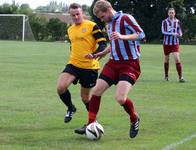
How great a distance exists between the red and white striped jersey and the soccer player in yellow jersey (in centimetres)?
824

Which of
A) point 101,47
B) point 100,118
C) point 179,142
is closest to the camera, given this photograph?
point 179,142

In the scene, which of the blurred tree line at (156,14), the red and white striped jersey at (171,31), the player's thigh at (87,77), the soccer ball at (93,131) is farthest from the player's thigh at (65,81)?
the blurred tree line at (156,14)

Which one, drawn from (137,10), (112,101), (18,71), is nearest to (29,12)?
(137,10)

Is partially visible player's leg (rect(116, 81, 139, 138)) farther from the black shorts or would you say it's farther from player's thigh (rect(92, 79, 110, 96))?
the black shorts

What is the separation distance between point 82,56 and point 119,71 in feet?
3.48

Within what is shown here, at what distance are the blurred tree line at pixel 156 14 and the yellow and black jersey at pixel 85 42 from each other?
5482cm

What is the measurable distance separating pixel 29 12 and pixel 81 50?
69.9 metres

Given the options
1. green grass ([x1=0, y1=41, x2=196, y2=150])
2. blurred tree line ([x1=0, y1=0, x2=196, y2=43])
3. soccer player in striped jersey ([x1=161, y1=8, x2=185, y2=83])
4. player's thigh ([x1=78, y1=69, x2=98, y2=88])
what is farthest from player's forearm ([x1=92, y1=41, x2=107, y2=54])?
blurred tree line ([x1=0, y1=0, x2=196, y2=43])

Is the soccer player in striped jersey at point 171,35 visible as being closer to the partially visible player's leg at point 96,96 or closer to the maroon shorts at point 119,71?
the maroon shorts at point 119,71

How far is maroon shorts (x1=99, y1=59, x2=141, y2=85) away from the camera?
758cm

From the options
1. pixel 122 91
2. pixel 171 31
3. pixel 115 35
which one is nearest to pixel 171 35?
pixel 171 31

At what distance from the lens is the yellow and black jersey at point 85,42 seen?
28.0 ft

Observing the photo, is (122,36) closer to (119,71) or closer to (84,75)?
(119,71)

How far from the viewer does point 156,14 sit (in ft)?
213
